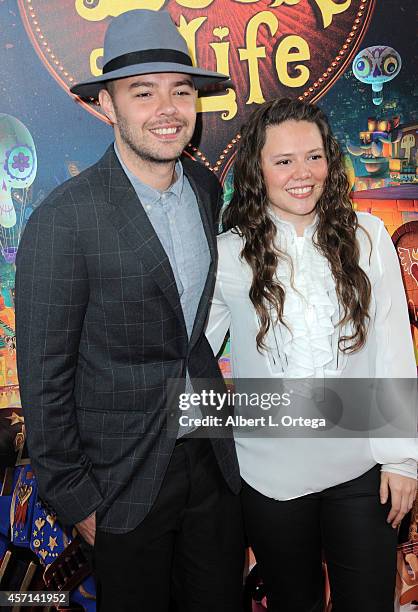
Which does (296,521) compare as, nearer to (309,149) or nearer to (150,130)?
(309,149)

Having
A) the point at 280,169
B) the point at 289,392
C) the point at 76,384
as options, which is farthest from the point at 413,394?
the point at 76,384

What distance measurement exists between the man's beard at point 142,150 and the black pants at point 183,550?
0.79 metres

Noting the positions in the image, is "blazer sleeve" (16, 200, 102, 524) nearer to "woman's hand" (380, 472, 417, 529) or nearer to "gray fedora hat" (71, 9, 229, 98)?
"gray fedora hat" (71, 9, 229, 98)

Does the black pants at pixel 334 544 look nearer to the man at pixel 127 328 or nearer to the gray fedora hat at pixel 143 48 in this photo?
the man at pixel 127 328

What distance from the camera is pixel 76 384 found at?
1.78 metres

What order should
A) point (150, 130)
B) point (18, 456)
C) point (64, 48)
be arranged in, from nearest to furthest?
point (150, 130) → point (64, 48) → point (18, 456)

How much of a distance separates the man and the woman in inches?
6.0

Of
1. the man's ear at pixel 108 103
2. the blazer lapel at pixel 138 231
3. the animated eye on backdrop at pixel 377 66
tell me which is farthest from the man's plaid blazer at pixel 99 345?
the animated eye on backdrop at pixel 377 66

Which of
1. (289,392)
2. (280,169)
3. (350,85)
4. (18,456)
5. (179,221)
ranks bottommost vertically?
(18,456)

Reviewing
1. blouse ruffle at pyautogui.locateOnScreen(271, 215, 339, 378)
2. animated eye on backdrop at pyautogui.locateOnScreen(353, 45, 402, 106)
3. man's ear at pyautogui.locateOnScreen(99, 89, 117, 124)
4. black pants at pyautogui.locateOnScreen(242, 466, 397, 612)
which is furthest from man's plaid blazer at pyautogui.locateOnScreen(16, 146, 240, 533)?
animated eye on backdrop at pyautogui.locateOnScreen(353, 45, 402, 106)

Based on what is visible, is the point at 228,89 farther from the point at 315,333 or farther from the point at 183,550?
the point at 183,550

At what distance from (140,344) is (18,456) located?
36.5 inches

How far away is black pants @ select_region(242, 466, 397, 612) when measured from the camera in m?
1.81

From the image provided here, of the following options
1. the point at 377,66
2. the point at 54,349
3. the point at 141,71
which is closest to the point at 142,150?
the point at 141,71
